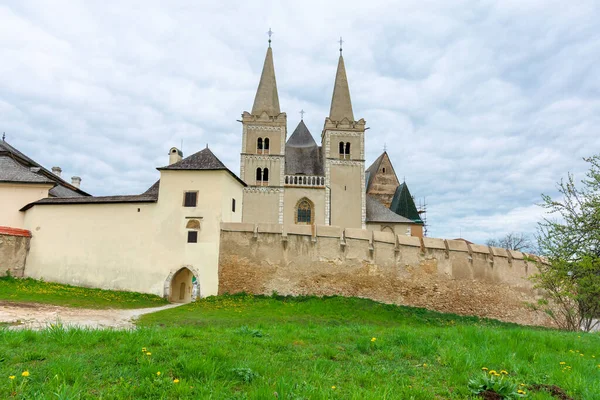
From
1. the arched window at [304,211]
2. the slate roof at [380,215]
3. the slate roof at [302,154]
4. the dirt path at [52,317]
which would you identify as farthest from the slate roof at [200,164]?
the slate roof at [380,215]

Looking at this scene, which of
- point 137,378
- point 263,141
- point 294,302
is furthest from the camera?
point 263,141

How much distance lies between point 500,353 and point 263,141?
33.2 metres

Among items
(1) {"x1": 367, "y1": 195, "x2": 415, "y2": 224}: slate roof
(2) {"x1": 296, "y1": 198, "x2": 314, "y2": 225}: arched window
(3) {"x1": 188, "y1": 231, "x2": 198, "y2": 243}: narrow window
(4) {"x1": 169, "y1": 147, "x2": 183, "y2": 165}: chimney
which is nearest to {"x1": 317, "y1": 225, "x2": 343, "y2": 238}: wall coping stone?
(3) {"x1": 188, "y1": 231, "x2": 198, "y2": 243}: narrow window

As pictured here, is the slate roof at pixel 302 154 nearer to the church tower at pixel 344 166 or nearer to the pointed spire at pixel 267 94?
the church tower at pixel 344 166

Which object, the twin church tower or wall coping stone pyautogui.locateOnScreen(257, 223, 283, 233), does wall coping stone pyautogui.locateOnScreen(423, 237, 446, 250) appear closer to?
wall coping stone pyautogui.locateOnScreen(257, 223, 283, 233)

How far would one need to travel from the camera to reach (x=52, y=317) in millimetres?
9492

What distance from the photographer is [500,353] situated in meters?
5.54

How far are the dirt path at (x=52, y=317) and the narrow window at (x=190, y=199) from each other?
5974 mm

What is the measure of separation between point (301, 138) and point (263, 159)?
300 inches

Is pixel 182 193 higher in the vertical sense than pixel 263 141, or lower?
lower

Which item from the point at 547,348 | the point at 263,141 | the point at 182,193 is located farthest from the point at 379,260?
the point at 263,141

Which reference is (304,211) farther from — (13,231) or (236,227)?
(13,231)

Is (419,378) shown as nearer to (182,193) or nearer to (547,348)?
(547,348)

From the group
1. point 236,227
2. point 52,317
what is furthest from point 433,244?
point 52,317
